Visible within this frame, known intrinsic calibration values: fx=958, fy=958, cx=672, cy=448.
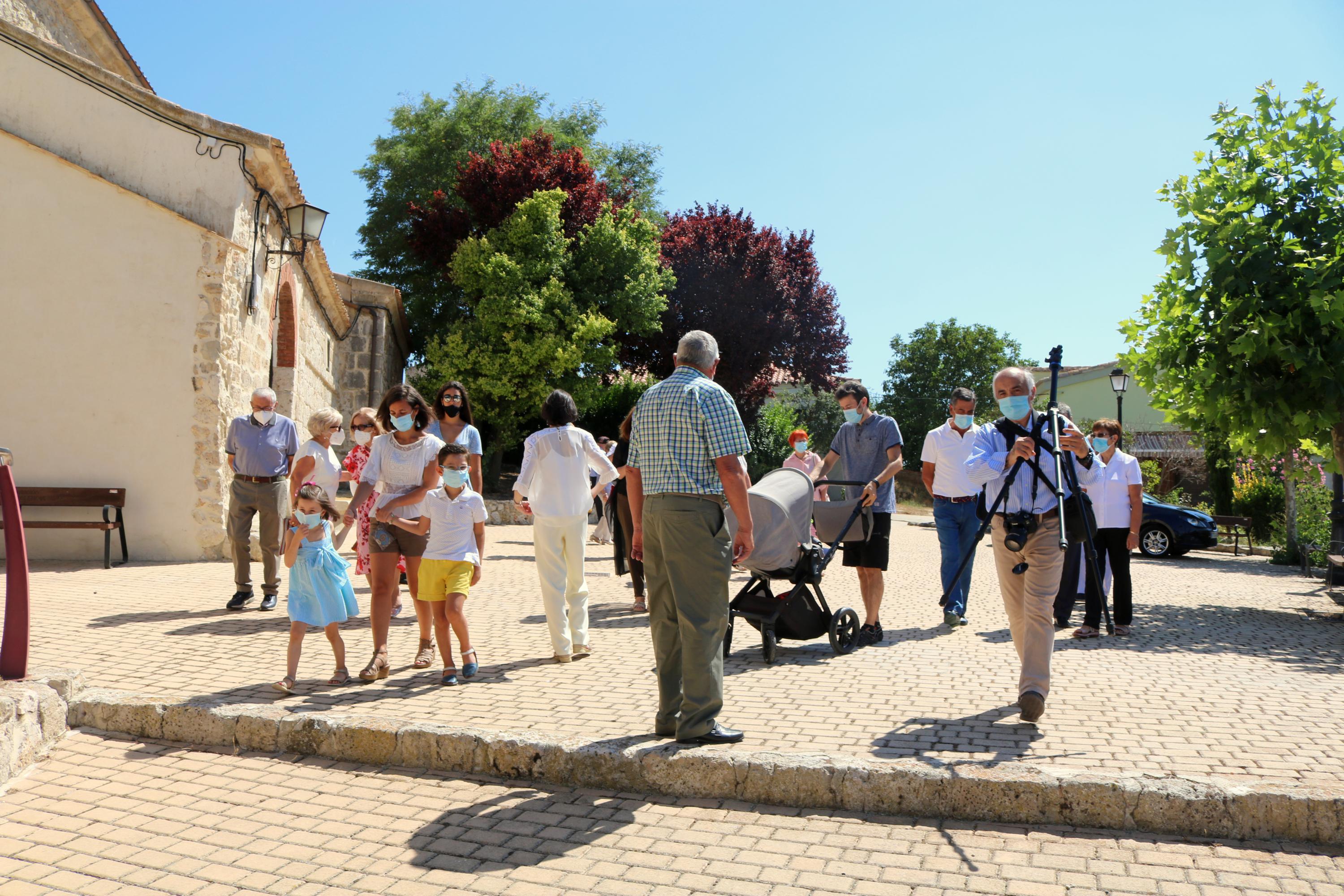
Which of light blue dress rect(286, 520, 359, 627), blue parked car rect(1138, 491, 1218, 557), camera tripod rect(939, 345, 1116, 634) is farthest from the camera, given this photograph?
blue parked car rect(1138, 491, 1218, 557)

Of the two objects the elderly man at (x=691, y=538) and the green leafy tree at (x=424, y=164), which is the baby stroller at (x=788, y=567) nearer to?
the elderly man at (x=691, y=538)

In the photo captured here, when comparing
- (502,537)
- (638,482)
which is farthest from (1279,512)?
(638,482)

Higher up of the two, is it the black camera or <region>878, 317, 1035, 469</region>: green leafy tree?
<region>878, 317, 1035, 469</region>: green leafy tree

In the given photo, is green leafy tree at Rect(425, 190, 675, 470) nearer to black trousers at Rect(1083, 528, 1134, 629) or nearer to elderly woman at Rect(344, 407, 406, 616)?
elderly woman at Rect(344, 407, 406, 616)

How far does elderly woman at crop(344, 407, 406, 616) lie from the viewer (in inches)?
280

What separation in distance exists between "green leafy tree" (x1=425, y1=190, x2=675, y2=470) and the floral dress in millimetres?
13523

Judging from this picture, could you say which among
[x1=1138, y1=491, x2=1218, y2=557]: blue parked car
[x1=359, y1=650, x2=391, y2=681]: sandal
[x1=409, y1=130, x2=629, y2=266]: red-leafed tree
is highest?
[x1=409, y1=130, x2=629, y2=266]: red-leafed tree

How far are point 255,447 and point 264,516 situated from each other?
613 millimetres

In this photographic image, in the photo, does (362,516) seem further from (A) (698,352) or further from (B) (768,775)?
(B) (768,775)

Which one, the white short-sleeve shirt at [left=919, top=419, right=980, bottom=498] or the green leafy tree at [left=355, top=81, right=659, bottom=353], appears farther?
the green leafy tree at [left=355, top=81, right=659, bottom=353]

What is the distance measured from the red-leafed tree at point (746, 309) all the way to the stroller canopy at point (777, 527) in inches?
Result: 902

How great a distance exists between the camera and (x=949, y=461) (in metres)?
7.86

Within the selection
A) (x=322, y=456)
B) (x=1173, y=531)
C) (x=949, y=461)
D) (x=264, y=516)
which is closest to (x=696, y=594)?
(x=949, y=461)

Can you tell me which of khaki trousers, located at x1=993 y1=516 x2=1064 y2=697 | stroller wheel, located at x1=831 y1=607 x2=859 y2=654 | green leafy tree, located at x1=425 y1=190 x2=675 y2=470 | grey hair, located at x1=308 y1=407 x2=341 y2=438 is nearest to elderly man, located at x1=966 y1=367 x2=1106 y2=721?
khaki trousers, located at x1=993 y1=516 x2=1064 y2=697
